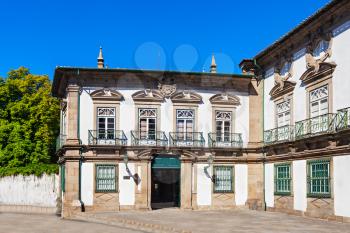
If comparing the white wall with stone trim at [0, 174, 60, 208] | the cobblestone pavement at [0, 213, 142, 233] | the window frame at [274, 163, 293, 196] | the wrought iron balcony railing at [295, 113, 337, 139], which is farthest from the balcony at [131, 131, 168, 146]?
the white wall with stone trim at [0, 174, 60, 208]

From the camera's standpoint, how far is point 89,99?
81.4 ft

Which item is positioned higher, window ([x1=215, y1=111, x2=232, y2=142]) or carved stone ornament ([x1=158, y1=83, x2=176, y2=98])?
carved stone ornament ([x1=158, y1=83, x2=176, y2=98])

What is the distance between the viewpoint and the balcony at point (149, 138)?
25.0 metres

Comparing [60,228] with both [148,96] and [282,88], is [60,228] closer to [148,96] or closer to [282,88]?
[148,96]

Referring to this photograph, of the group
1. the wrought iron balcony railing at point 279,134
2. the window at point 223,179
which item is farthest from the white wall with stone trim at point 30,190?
the wrought iron balcony railing at point 279,134

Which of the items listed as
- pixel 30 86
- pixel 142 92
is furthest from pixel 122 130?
pixel 30 86

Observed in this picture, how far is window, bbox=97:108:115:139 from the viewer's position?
24.8 m

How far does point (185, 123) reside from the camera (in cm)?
2580

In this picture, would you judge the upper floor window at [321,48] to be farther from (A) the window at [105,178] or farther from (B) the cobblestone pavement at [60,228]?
(A) the window at [105,178]

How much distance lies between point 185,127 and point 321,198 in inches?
318

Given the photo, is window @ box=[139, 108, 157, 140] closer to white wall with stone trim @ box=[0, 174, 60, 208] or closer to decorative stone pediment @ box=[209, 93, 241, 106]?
decorative stone pediment @ box=[209, 93, 241, 106]

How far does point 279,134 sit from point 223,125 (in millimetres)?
3284

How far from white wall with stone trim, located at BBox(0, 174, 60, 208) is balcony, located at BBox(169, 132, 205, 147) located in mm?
8780

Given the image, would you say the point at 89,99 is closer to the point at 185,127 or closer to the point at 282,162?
the point at 185,127
